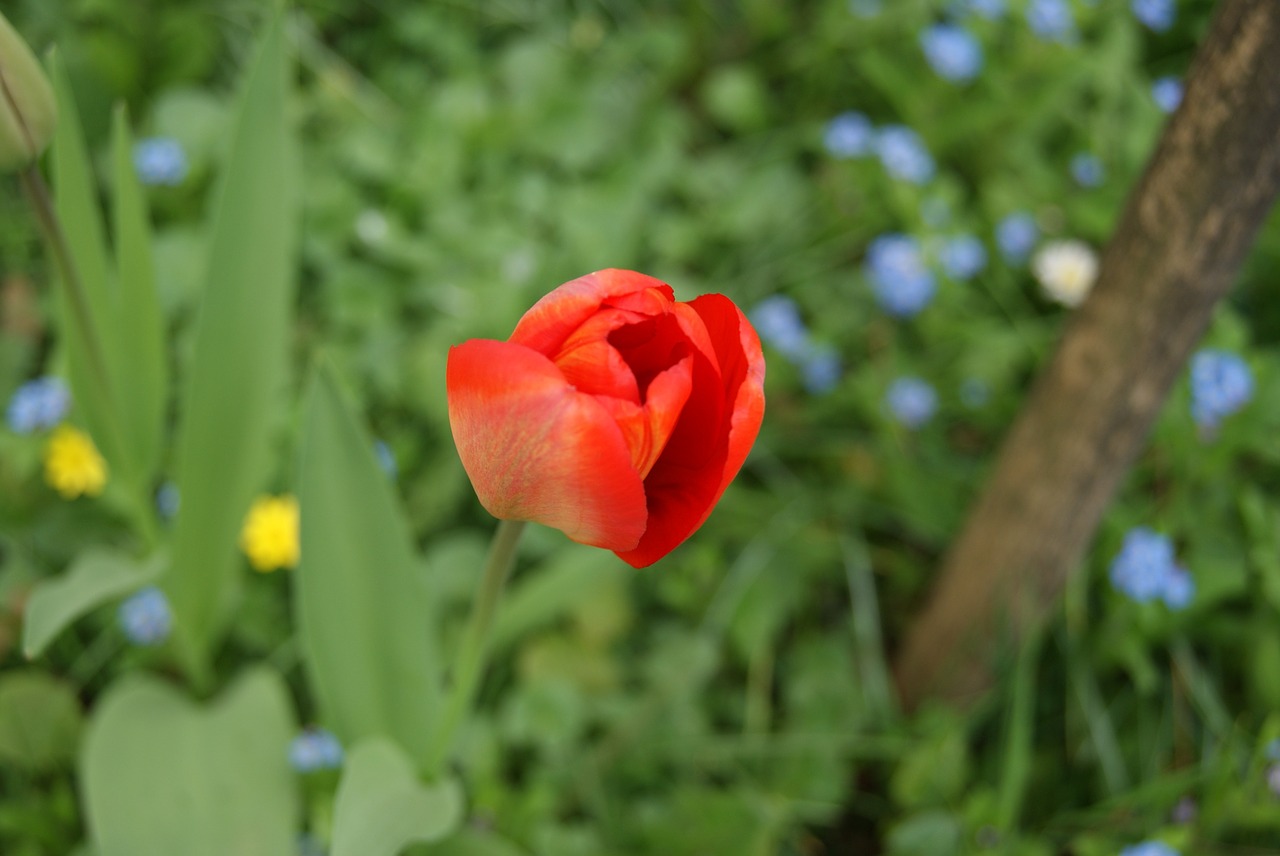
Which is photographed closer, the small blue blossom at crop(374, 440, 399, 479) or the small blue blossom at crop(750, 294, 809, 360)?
the small blue blossom at crop(374, 440, 399, 479)

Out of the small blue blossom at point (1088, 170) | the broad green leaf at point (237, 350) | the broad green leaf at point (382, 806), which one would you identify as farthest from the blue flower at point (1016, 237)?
the broad green leaf at point (382, 806)

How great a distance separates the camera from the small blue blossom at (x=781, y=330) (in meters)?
1.38

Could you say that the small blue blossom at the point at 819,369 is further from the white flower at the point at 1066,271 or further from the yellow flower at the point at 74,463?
the yellow flower at the point at 74,463

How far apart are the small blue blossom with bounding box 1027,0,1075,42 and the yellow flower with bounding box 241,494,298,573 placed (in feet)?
4.35

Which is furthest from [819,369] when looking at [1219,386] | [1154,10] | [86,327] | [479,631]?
[86,327]

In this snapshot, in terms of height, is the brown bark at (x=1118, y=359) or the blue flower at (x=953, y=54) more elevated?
the blue flower at (x=953, y=54)

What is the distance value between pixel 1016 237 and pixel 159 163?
127cm

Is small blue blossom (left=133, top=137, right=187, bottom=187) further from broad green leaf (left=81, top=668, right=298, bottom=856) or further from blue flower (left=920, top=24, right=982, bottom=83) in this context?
blue flower (left=920, top=24, right=982, bottom=83)

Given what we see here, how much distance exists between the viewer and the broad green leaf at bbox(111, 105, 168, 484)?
746 mm

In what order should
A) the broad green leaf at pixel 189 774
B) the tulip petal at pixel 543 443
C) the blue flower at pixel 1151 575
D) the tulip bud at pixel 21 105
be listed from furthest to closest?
the blue flower at pixel 1151 575
the broad green leaf at pixel 189 774
the tulip bud at pixel 21 105
the tulip petal at pixel 543 443

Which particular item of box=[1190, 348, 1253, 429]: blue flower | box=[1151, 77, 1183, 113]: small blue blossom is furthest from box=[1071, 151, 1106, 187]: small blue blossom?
box=[1190, 348, 1253, 429]: blue flower

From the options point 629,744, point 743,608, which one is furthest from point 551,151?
point 629,744

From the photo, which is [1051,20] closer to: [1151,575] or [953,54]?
[953,54]

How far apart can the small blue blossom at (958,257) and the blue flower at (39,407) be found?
118cm
